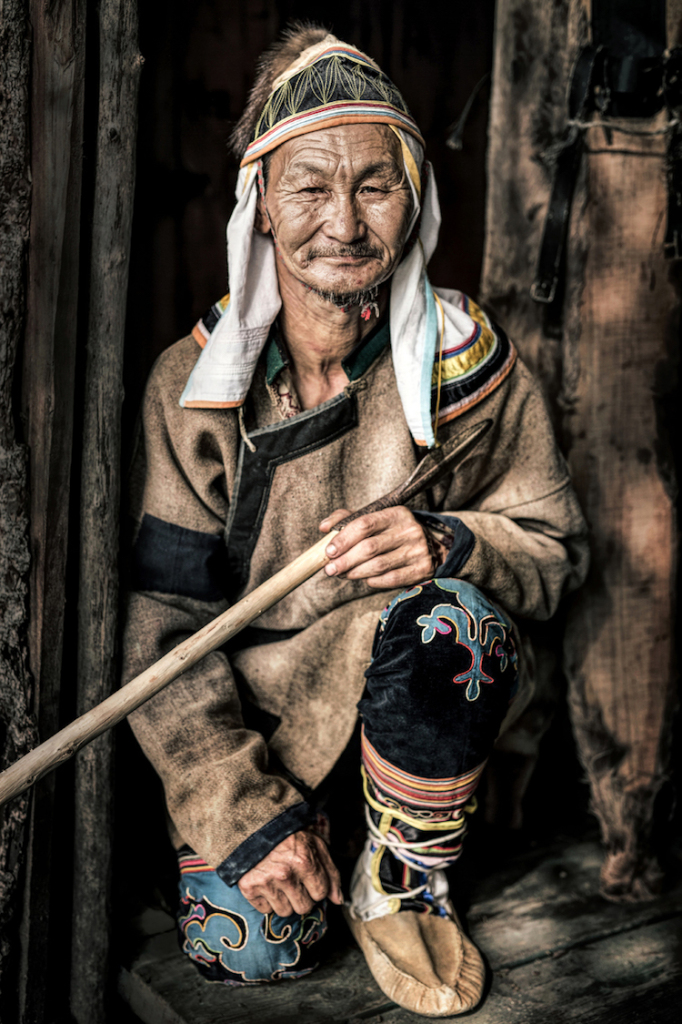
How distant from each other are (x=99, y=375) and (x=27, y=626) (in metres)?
0.46

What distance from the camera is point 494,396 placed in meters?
1.87

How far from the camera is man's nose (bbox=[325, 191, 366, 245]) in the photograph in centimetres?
162

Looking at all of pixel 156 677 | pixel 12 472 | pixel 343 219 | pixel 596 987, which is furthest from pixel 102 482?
pixel 596 987

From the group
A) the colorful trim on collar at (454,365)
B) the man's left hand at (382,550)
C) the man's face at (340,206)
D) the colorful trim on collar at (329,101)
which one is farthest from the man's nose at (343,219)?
the man's left hand at (382,550)

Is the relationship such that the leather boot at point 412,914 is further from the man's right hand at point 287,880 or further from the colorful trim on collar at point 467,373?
the colorful trim on collar at point 467,373

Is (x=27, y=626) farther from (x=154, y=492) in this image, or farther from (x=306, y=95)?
(x=306, y=95)

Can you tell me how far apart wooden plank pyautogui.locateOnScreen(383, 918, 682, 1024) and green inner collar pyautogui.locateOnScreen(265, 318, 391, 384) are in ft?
3.90

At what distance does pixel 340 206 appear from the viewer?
5.32ft

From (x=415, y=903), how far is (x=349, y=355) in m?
1.08

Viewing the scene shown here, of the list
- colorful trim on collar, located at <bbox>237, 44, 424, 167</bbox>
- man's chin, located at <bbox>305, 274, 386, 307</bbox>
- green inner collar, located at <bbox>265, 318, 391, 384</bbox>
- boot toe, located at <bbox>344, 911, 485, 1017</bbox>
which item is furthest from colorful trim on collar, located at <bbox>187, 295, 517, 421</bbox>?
boot toe, located at <bbox>344, 911, 485, 1017</bbox>

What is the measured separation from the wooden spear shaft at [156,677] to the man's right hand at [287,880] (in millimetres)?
392

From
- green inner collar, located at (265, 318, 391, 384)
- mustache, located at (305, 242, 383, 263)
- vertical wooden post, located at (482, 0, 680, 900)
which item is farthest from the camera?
vertical wooden post, located at (482, 0, 680, 900)

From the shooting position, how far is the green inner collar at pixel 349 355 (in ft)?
5.85

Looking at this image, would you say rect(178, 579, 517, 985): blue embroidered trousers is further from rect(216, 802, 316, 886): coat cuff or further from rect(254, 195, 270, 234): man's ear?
rect(254, 195, 270, 234): man's ear
